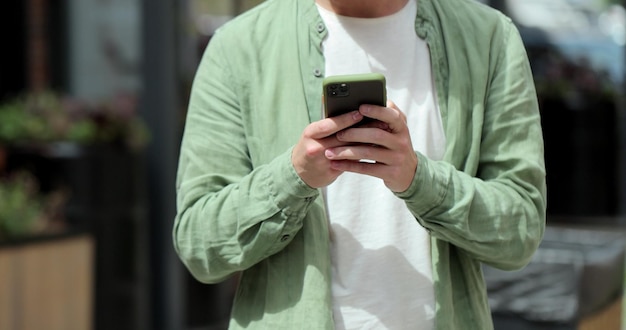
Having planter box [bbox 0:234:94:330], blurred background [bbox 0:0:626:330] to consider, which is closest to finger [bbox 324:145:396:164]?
blurred background [bbox 0:0:626:330]

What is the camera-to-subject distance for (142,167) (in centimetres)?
565

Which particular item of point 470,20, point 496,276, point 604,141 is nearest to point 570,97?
point 604,141

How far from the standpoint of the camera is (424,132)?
172 centimetres

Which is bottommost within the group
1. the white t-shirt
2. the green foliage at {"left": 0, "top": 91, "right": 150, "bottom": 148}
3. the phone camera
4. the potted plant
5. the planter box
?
the planter box

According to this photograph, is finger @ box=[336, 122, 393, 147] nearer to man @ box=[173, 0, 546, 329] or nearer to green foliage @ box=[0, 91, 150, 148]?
man @ box=[173, 0, 546, 329]

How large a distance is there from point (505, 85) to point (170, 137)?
13.4 ft

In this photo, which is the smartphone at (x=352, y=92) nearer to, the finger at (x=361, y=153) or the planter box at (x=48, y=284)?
the finger at (x=361, y=153)

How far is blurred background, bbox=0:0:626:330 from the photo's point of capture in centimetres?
405

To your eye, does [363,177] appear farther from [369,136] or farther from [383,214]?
[369,136]

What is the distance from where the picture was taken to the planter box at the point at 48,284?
14.9 ft

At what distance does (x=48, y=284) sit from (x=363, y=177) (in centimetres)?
335

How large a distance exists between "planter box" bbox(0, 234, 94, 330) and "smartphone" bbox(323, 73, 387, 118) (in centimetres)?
333

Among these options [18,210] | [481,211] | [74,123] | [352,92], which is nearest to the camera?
[352,92]

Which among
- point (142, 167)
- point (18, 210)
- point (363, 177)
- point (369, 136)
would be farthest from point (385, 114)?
point (142, 167)
